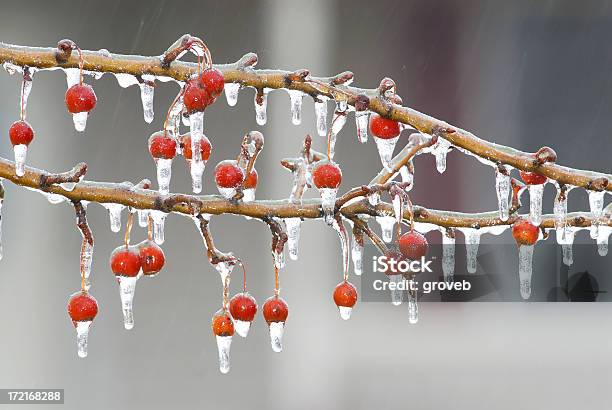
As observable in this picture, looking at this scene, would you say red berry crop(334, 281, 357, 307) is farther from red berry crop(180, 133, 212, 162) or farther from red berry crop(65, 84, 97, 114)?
red berry crop(65, 84, 97, 114)

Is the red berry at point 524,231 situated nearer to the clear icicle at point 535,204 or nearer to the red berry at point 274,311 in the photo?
the clear icicle at point 535,204

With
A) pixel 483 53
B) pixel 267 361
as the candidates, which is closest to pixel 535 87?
pixel 483 53

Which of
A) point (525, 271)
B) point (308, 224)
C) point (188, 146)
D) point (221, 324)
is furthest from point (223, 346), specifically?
point (308, 224)

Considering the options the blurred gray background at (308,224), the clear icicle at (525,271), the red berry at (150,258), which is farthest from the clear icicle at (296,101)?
the blurred gray background at (308,224)

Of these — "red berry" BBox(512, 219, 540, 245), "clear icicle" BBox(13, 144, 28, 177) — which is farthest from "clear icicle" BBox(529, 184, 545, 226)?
"clear icicle" BBox(13, 144, 28, 177)

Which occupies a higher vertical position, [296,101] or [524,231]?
[296,101]

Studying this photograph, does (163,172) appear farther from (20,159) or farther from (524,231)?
(524,231)
